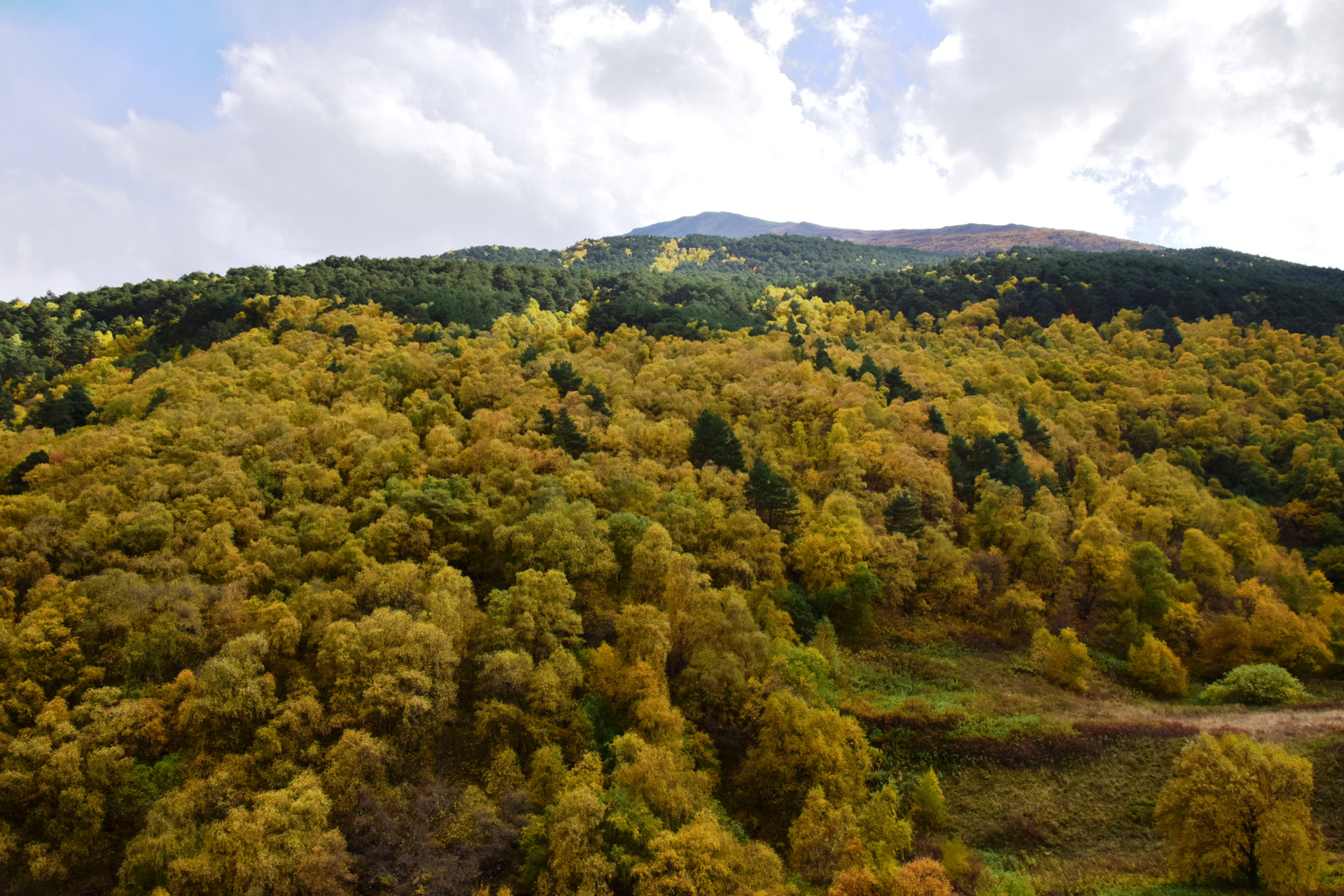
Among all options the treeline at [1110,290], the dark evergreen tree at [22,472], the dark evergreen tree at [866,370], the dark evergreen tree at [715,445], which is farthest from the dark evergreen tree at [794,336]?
the dark evergreen tree at [22,472]

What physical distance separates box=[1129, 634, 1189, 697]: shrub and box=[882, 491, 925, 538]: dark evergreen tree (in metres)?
20.9

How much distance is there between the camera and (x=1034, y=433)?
9450 centimetres

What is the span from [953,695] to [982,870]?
18.5 metres

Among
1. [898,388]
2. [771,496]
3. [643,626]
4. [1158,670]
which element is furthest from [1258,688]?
[898,388]

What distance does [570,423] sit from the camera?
7194 cm

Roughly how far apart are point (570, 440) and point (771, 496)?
2221 centimetres

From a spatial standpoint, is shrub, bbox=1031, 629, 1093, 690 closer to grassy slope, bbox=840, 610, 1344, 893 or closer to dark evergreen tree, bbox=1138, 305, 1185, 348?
grassy slope, bbox=840, 610, 1344, 893

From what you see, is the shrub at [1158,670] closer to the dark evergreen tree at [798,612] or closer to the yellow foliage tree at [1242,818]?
the yellow foliage tree at [1242,818]

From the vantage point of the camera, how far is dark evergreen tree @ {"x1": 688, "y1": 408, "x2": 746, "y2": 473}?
73.8 meters

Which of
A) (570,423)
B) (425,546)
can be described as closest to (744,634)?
(425,546)

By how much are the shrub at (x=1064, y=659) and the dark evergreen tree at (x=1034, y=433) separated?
146 ft

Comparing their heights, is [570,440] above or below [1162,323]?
below

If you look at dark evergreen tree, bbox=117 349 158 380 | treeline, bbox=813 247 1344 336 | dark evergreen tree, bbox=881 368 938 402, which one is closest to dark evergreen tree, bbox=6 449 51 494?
dark evergreen tree, bbox=117 349 158 380

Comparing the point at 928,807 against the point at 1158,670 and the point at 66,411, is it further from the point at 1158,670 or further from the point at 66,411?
the point at 66,411
